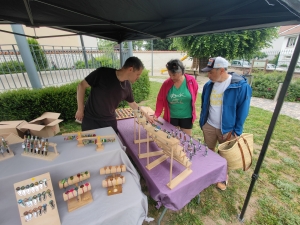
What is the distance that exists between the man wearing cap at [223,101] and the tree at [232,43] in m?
9.77

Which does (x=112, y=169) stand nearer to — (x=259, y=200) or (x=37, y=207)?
(x=37, y=207)

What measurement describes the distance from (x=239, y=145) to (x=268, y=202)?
122 cm

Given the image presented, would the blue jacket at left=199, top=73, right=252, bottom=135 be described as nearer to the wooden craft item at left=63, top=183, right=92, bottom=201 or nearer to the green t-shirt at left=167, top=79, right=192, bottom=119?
the green t-shirt at left=167, top=79, right=192, bottom=119

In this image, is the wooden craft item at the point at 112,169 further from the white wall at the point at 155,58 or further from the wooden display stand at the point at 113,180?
the white wall at the point at 155,58

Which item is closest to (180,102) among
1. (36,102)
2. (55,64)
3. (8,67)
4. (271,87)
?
(36,102)

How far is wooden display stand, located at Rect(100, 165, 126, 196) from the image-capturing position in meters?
1.09

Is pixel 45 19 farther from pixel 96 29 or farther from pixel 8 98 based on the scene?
pixel 8 98

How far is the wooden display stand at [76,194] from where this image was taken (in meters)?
0.98

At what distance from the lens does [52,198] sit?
941mm

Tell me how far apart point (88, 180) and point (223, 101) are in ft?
5.51

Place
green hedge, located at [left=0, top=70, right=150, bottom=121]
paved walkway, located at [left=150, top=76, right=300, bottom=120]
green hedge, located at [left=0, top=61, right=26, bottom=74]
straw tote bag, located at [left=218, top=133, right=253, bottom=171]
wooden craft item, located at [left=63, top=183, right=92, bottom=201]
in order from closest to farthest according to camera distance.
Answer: wooden craft item, located at [left=63, top=183, right=92, bottom=201] → straw tote bag, located at [left=218, top=133, right=253, bottom=171] → green hedge, located at [left=0, top=70, right=150, bottom=121] → green hedge, located at [left=0, top=61, right=26, bottom=74] → paved walkway, located at [left=150, top=76, right=300, bottom=120]

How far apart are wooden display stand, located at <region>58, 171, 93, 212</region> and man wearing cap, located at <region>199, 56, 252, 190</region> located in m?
1.67

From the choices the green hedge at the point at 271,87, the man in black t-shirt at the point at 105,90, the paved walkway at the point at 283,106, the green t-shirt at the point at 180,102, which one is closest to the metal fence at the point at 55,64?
the man in black t-shirt at the point at 105,90

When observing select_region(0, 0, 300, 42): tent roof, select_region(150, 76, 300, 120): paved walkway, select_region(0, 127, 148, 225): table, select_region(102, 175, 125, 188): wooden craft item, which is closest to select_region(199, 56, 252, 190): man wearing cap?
select_region(0, 0, 300, 42): tent roof
